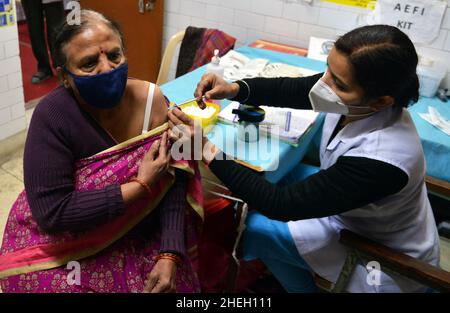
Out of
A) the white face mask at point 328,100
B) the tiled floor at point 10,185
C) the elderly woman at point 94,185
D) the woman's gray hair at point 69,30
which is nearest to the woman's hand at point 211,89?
the elderly woman at point 94,185

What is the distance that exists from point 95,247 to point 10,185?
167 cm

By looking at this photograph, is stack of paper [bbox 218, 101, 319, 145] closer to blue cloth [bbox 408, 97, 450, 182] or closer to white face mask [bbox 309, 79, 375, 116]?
white face mask [bbox 309, 79, 375, 116]

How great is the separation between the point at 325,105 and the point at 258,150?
33 centimetres

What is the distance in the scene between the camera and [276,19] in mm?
2955

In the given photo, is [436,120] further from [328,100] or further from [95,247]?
[95,247]

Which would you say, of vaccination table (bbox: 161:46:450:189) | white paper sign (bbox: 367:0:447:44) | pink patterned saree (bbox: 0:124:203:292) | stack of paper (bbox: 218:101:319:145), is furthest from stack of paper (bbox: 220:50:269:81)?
pink patterned saree (bbox: 0:124:203:292)

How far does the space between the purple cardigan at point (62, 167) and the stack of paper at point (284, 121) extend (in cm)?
71

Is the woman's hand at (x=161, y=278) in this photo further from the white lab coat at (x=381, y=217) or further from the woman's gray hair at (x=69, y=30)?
the woman's gray hair at (x=69, y=30)

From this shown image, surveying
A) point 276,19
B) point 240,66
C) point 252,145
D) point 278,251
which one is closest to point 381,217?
point 278,251

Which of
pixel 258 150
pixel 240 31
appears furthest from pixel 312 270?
pixel 240 31

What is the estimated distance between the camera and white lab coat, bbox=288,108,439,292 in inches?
46.0

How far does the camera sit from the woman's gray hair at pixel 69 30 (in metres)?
1.03

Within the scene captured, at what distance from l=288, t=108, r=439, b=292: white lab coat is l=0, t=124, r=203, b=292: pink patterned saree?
52 centimetres
